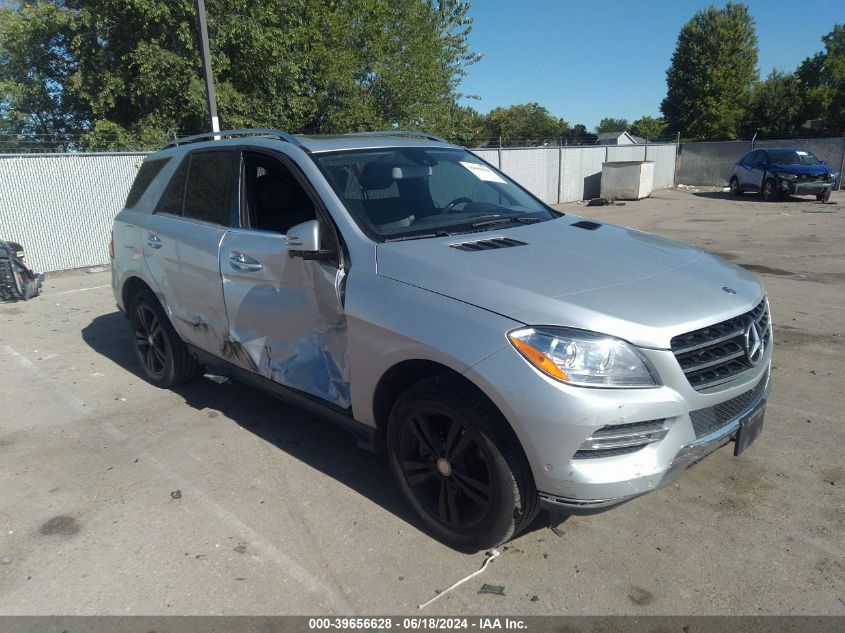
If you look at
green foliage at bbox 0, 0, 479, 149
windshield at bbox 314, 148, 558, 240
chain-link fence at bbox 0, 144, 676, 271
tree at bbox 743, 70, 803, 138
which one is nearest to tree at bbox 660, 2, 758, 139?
tree at bbox 743, 70, 803, 138

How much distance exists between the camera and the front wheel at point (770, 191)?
65.7ft

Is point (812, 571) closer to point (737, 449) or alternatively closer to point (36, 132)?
point (737, 449)

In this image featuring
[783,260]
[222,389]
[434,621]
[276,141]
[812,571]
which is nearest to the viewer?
[434,621]

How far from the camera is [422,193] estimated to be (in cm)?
371

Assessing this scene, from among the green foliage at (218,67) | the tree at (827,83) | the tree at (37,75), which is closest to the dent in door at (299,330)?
the green foliage at (218,67)

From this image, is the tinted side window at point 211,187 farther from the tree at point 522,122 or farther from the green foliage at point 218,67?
the tree at point 522,122

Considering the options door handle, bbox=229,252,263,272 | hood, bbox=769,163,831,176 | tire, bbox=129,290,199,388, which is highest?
door handle, bbox=229,252,263,272

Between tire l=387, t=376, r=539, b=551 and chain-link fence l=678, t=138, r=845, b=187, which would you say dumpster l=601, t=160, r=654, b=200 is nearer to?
chain-link fence l=678, t=138, r=845, b=187

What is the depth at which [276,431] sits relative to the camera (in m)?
4.34

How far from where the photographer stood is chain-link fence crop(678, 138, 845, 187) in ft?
79.4

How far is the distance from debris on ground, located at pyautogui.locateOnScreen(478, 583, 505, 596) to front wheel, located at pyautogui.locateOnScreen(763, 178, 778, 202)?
68.8 ft

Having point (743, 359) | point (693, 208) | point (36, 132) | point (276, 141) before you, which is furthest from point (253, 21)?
point (743, 359)

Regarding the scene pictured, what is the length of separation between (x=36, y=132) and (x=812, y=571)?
22355 millimetres

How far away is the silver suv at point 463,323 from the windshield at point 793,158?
19.5m
